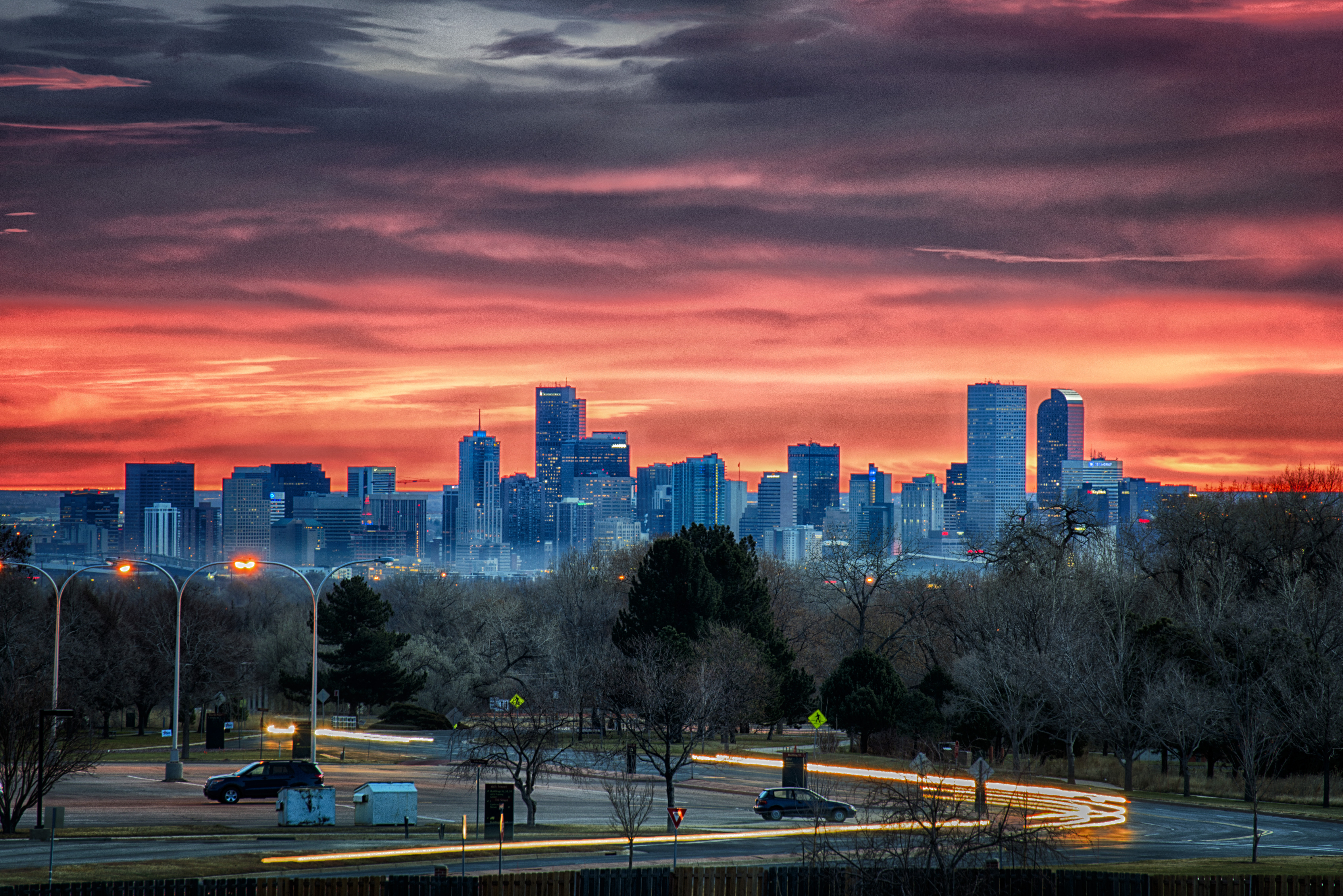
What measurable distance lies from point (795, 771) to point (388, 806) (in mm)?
17068

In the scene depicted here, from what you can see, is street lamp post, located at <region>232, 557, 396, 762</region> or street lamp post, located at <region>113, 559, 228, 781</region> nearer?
street lamp post, located at <region>232, 557, 396, 762</region>

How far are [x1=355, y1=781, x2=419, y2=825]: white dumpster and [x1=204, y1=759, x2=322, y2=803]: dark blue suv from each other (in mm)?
7034

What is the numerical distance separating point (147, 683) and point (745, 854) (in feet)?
189

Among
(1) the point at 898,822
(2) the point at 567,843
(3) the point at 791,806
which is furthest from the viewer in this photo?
(3) the point at 791,806

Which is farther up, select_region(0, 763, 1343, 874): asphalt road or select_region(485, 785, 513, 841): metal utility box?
select_region(485, 785, 513, 841): metal utility box

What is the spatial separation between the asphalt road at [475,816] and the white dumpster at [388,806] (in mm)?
533

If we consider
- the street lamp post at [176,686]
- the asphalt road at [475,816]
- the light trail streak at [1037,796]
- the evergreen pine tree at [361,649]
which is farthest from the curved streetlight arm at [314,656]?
the evergreen pine tree at [361,649]

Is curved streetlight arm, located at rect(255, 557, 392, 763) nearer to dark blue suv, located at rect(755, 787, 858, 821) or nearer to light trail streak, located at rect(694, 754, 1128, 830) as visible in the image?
dark blue suv, located at rect(755, 787, 858, 821)

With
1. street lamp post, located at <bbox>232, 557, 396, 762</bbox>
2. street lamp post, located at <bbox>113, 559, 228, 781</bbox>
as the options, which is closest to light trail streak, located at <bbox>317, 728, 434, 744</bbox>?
street lamp post, located at <bbox>232, 557, 396, 762</bbox>

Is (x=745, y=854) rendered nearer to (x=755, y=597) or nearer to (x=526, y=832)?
(x=526, y=832)

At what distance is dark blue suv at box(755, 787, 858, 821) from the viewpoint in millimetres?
45844

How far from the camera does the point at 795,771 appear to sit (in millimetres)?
52938

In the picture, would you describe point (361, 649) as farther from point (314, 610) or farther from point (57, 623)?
point (57, 623)

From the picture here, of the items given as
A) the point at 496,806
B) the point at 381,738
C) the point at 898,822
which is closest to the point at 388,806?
the point at 496,806
